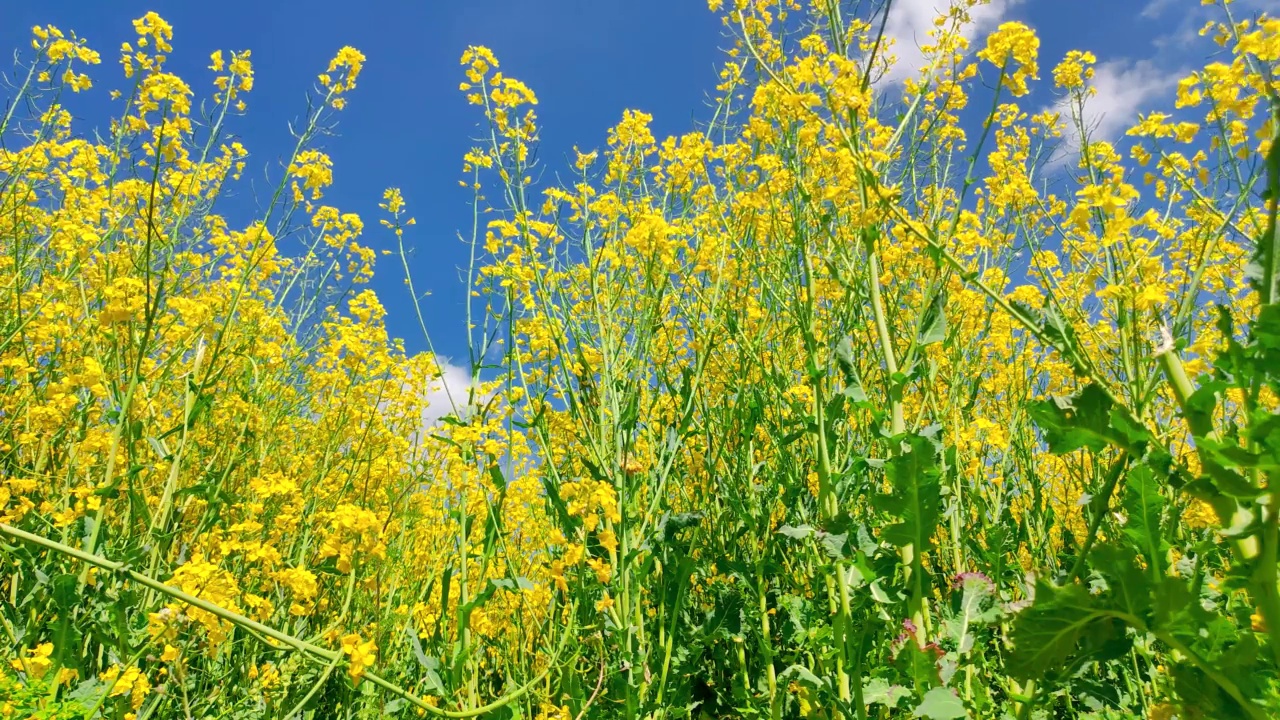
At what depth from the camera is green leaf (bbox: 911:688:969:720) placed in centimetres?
151

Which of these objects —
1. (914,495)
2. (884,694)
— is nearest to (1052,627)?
(914,495)

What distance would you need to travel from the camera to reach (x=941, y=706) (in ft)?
5.01

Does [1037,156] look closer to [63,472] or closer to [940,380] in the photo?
[940,380]

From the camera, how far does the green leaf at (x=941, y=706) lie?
4.94 ft

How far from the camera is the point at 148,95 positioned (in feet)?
9.40

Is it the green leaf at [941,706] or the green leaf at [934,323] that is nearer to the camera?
the green leaf at [941,706]

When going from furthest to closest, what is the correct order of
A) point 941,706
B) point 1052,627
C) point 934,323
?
point 934,323
point 941,706
point 1052,627

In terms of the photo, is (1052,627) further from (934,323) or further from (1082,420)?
(934,323)

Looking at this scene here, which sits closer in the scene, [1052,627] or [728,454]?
[1052,627]

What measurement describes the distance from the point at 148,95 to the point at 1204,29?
3.78 metres

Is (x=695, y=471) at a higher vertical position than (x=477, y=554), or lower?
higher

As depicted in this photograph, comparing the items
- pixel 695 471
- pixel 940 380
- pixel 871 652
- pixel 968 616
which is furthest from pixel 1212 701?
pixel 940 380

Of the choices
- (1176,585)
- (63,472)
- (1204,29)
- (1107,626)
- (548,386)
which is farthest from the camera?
(63,472)

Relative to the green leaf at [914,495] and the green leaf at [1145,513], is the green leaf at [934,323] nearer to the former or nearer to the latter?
the green leaf at [914,495]
